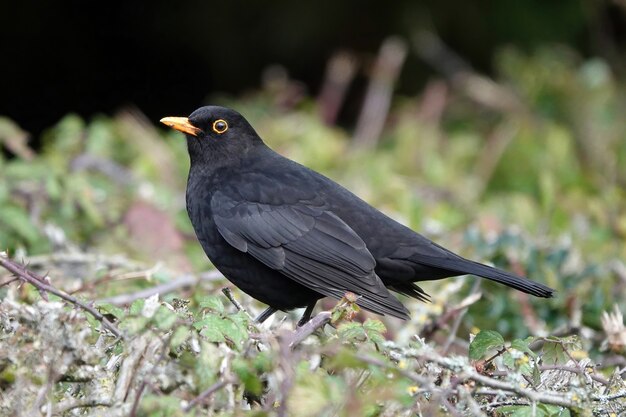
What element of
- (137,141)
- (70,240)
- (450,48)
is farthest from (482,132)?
(70,240)

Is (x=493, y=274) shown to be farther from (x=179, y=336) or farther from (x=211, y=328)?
(x=179, y=336)

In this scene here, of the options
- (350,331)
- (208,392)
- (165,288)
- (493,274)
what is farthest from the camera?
(165,288)

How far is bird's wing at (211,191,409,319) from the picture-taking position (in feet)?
12.3

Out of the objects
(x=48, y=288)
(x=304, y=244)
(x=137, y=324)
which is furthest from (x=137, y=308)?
(x=304, y=244)

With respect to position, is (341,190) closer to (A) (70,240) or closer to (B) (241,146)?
(B) (241,146)

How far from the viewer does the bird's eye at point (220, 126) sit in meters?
4.36

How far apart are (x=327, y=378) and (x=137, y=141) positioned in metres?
4.68

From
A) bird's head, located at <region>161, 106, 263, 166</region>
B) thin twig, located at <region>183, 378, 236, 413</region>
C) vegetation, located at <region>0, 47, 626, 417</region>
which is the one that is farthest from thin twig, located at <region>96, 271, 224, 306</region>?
thin twig, located at <region>183, 378, 236, 413</region>

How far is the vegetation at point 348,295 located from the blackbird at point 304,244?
205 mm

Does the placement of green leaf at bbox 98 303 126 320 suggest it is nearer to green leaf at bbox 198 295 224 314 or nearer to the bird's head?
green leaf at bbox 198 295 224 314

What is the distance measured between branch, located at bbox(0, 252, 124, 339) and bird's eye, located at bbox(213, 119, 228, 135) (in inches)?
60.6

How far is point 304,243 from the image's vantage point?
3912 millimetres

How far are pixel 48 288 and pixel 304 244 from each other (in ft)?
4.32

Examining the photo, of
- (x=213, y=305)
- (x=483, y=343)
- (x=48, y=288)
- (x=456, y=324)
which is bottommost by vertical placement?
A: (x=456, y=324)
